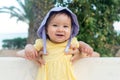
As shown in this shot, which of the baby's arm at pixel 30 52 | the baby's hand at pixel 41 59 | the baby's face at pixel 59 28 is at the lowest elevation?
the baby's hand at pixel 41 59

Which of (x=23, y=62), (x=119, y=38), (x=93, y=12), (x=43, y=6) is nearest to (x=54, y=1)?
(x=43, y=6)

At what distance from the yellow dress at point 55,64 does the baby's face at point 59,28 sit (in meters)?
0.06

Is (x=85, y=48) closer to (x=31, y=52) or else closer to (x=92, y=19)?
(x=31, y=52)

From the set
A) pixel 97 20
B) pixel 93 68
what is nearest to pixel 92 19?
pixel 97 20

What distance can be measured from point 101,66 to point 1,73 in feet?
2.67

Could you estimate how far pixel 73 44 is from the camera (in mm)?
2328

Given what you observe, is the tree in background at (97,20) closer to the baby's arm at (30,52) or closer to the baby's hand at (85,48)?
the baby's hand at (85,48)

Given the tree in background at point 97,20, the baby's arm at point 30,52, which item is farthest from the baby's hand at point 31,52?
the tree in background at point 97,20

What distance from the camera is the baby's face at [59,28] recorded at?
224 cm

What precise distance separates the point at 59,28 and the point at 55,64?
0.85 ft

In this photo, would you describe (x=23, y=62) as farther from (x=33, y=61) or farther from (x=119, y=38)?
(x=119, y=38)

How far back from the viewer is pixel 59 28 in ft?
7.32

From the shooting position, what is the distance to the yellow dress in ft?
7.28

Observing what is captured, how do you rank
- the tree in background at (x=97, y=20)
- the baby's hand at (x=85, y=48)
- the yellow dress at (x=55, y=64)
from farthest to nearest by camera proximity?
the tree in background at (x=97, y=20)
the baby's hand at (x=85, y=48)
the yellow dress at (x=55, y=64)
